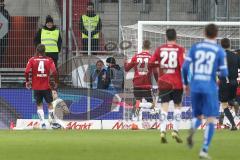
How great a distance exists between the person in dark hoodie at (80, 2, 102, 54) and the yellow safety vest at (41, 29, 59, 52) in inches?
38.1

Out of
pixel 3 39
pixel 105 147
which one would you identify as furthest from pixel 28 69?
pixel 105 147

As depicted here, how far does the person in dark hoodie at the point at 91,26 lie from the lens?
25.2 meters

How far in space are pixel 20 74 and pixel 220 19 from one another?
7553mm

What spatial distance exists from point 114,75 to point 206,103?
11514 millimetres

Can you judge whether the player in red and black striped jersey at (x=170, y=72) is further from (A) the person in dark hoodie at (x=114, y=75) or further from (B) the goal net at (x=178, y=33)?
(A) the person in dark hoodie at (x=114, y=75)

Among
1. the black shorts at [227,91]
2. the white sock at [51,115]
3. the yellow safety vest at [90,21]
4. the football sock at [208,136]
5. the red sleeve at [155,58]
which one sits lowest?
the white sock at [51,115]

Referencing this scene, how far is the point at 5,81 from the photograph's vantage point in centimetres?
2542

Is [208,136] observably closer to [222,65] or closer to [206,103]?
[206,103]

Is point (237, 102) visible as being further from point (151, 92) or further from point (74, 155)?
point (74, 155)

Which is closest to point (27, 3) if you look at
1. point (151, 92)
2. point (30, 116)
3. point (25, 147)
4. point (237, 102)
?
point (30, 116)

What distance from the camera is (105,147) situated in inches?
585

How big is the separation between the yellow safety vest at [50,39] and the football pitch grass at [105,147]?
6.85 metres

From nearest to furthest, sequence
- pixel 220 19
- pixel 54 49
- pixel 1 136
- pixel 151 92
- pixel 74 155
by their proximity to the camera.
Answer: pixel 74 155, pixel 1 136, pixel 151 92, pixel 54 49, pixel 220 19

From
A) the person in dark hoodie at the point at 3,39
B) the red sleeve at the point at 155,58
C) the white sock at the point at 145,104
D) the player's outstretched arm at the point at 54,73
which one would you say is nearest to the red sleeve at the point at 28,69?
the player's outstretched arm at the point at 54,73
